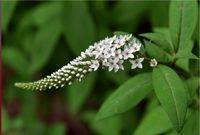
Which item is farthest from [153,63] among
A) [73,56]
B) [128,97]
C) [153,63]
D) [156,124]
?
[73,56]

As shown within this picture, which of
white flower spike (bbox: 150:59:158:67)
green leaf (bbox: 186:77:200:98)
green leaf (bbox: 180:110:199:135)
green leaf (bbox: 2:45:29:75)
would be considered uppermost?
white flower spike (bbox: 150:59:158:67)

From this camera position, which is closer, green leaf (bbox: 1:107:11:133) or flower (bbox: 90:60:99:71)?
flower (bbox: 90:60:99:71)

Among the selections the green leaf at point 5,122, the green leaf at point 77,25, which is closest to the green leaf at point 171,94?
the green leaf at point 77,25

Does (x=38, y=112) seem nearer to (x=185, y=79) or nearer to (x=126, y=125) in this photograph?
(x=126, y=125)

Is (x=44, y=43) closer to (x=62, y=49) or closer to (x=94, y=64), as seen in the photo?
(x=62, y=49)

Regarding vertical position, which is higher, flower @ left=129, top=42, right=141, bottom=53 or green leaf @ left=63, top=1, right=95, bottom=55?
flower @ left=129, top=42, right=141, bottom=53

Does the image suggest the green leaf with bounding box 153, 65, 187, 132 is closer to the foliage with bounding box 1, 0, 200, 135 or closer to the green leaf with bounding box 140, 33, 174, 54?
the green leaf with bounding box 140, 33, 174, 54

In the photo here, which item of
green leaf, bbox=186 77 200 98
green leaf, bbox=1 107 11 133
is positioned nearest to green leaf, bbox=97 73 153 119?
green leaf, bbox=186 77 200 98
